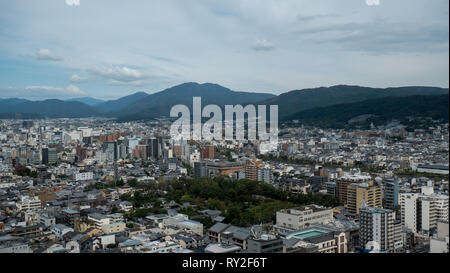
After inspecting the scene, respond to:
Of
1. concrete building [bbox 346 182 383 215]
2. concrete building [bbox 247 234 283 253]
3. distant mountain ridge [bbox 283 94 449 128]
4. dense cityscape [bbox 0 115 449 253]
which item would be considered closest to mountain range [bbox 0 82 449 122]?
distant mountain ridge [bbox 283 94 449 128]

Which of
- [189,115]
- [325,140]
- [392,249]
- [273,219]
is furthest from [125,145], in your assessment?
[392,249]

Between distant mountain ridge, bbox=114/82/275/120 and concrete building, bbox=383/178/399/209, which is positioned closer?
concrete building, bbox=383/178/399/209

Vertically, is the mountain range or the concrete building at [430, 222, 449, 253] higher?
the mountain range

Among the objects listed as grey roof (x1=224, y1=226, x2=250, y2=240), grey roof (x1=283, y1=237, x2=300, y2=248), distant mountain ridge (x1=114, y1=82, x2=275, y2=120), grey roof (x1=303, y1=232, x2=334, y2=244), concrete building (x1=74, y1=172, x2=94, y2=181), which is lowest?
concrete building (x1=74, y1=172, x2=94, y2=181)

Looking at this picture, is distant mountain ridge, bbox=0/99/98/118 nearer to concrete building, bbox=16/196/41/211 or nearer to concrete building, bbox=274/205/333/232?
concrete building, bbox=16/196/41/211

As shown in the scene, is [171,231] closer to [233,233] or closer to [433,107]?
[233,233]
